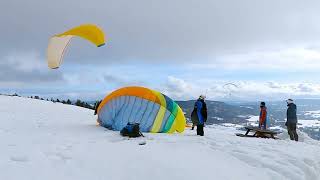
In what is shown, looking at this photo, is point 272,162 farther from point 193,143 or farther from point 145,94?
point 145,94

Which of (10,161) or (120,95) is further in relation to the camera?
(120,95)

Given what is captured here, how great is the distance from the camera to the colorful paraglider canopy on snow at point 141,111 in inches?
744

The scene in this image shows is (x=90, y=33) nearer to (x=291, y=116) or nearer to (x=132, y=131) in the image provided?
(x=132, y=131)

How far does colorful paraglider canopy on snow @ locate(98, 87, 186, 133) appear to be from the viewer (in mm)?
18906

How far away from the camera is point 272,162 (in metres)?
12.7

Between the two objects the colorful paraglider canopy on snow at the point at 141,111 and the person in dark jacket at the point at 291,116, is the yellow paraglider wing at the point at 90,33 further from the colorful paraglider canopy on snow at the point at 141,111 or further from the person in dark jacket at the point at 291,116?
the person in dark jacket at the point at 291,116

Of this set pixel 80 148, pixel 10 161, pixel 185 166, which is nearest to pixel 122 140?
pixel 80 148

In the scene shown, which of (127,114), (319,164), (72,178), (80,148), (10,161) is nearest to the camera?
(72,178)

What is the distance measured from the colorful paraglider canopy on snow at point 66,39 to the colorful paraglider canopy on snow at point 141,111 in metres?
3.31

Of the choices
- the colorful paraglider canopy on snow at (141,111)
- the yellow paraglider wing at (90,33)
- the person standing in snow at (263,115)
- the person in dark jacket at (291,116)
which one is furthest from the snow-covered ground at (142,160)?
the person standing in snow at (263,115)

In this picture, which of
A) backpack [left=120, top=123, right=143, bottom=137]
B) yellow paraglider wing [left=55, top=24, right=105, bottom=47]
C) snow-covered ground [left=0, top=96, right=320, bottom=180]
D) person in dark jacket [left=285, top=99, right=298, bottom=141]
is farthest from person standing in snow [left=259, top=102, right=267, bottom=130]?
yellow paraglider wing [left=55, top=24, right=105, bottom=47]

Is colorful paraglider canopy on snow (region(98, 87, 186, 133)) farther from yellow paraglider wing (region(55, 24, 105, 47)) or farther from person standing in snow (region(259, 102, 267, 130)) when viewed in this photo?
person standing in snow (region(259, 102, 267, 130))

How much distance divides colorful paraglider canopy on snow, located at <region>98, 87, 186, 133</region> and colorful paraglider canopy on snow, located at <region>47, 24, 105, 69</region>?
3.31 m

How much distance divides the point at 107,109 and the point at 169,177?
33.8ft
